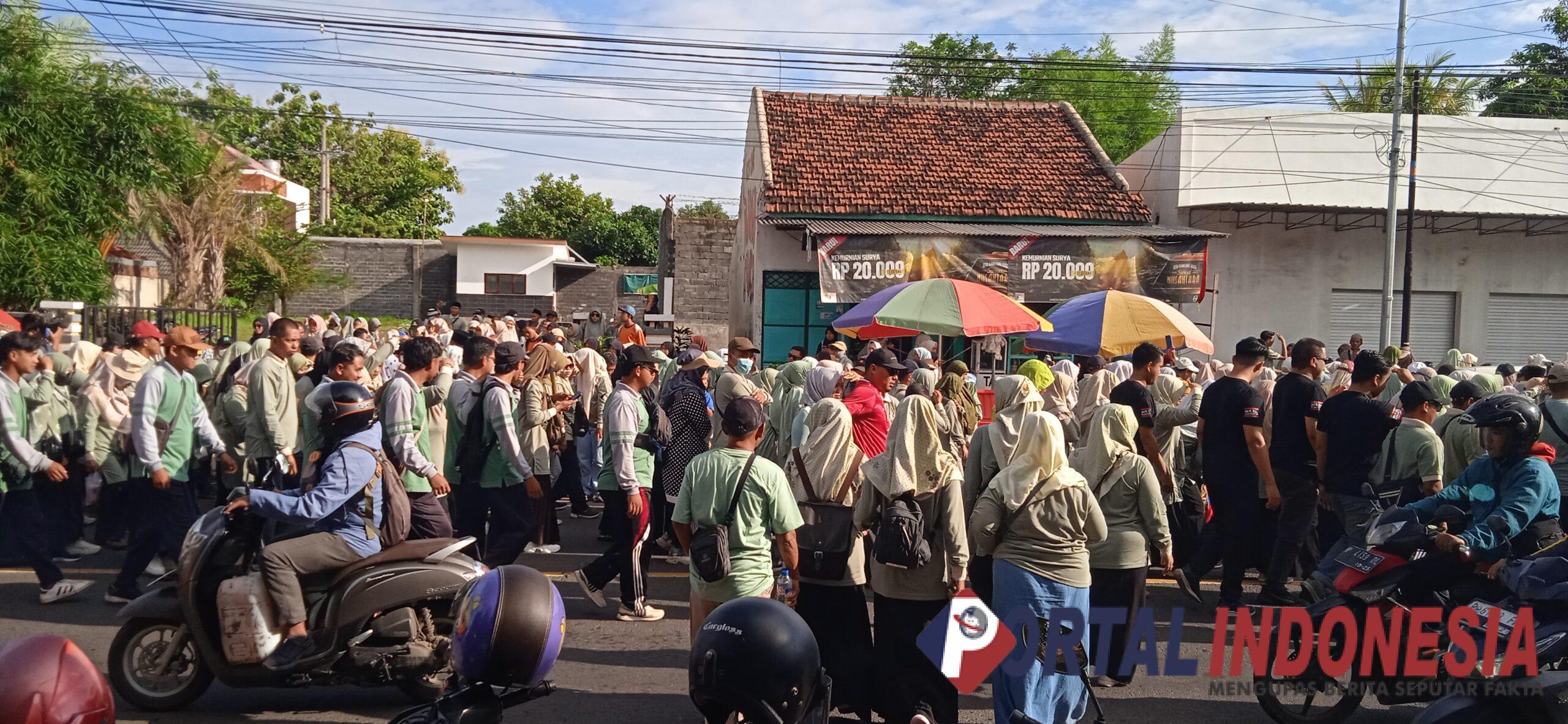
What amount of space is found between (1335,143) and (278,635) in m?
22.4

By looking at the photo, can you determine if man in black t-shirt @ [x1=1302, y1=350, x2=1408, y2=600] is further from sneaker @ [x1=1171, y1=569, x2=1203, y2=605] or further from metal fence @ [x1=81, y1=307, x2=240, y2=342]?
metal fence @ [x1=81, y1=307, x2=240, y2=342]

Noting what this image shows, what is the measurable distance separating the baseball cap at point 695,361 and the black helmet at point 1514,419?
15.8 feet

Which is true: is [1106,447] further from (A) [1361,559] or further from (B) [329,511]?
(B) [329,511]

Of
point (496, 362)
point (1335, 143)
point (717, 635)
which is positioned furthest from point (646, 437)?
point (1335, 143)

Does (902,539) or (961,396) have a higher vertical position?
(961,396)

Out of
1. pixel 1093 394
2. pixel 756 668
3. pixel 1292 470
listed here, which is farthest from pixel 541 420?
pixel 756 668

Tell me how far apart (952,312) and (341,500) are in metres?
6.13

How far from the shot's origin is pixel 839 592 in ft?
15.8

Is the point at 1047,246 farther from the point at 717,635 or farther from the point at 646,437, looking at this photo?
the point at 717,635

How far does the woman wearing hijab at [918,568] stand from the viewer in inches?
179

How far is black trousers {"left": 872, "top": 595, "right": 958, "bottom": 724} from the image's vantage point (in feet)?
15.0

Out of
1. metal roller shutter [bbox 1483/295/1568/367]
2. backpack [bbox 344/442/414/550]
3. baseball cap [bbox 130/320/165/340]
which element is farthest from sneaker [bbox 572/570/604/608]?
metal roller shutter [bbox 1483/295/1568/367]

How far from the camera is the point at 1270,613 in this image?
4770 mm

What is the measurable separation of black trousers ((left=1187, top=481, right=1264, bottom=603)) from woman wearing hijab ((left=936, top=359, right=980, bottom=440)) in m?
1.68
